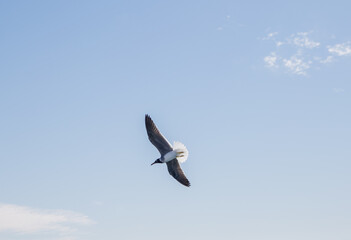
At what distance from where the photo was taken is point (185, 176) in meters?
44.5

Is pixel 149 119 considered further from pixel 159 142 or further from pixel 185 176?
pixel 185 176

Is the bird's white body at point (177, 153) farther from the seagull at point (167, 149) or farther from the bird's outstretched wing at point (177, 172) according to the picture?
the bird's outstretched wing at point (177, 172)

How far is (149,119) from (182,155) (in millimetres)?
4053

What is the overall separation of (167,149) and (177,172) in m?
2.49

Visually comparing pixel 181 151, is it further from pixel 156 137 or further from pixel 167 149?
pixel 156 137

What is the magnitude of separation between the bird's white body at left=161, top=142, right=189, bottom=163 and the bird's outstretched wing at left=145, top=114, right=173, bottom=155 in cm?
43

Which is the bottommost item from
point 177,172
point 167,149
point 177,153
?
point 177,172

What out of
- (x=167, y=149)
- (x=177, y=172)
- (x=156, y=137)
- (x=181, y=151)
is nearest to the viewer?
(x=156, y=137)

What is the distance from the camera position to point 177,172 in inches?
1761

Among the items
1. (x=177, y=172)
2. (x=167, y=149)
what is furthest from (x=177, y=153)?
(x=177, y=172)

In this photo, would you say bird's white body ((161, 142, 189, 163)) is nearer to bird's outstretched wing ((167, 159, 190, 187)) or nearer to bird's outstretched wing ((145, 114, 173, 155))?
bird's outstretched wing ((145, 114, 173, 155))

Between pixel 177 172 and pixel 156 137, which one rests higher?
pixel 156 137

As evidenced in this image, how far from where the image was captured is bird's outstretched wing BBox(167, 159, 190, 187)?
145 feet

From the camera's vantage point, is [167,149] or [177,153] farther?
[167,149]
